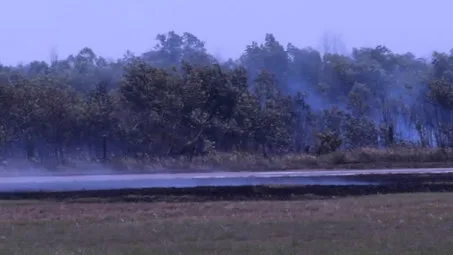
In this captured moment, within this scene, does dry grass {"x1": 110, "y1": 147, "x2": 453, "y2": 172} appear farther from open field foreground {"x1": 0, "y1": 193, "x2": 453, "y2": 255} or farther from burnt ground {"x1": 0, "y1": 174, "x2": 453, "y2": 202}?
open field foreground {"x1": 0, "y1": 193, "x2": 453, "y2": 255}

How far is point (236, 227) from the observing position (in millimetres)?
20969

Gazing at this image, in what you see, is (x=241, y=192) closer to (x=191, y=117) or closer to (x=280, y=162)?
(x=280, y=162)

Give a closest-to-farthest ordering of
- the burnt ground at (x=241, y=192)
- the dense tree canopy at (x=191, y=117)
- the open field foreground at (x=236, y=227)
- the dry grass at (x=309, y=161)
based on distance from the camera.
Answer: the open field foreground at (x=236, y=227) → the burnt ground at (x=241, y=192) → the dry grass at (x=309, y=161) → the dense tree canopy at (x=191, y=117)

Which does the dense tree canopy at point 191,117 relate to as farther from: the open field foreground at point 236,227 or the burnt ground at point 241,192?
the open field foreground at point 236,227

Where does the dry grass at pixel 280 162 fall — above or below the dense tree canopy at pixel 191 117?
below

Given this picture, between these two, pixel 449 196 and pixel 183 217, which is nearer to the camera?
pixel 183 217

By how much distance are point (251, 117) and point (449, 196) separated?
33151mm

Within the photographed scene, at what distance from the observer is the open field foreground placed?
17.3m

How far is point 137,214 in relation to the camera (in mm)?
26156

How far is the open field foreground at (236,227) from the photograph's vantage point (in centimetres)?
1734

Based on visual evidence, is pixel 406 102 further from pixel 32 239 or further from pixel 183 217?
pixel 32 239

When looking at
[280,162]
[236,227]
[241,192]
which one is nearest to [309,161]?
[280,162]

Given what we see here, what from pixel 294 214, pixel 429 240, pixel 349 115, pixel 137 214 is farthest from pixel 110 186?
pixel 349 115

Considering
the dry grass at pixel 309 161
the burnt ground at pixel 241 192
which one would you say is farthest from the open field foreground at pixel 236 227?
the dry grass at pixel 309 161
